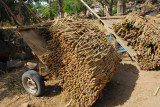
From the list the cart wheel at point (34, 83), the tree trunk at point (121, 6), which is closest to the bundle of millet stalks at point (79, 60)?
the cart wheel at point (34, 83)

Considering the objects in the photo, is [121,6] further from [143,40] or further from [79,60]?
[79,60]

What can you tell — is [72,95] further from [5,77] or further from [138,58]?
[5,77]

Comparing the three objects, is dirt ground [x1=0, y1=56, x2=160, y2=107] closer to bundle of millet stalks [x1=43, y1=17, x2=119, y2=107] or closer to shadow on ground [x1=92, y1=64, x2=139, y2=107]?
shadow on ground [x1=92, y1=64, x2=139, y2=107]

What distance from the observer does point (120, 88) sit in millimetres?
3686

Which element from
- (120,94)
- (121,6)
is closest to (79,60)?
(120,94)

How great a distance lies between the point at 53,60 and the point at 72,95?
945mm

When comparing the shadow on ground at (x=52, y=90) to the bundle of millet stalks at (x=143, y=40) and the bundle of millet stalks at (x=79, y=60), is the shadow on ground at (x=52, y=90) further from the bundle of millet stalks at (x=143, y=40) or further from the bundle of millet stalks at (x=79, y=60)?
the bundle of millet stalks at (x=143, y=40)

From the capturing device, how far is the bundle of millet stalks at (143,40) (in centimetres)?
423

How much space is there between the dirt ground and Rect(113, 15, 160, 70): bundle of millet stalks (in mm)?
363

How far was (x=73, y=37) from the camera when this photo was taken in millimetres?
2811

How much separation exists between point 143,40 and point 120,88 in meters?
1.87

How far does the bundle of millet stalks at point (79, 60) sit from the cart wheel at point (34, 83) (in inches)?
21.5

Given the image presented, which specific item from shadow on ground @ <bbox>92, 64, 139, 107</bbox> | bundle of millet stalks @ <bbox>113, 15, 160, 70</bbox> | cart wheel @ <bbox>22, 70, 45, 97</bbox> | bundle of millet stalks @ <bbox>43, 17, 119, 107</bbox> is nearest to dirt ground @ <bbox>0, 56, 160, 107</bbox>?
shadow on ground @ <bbox>92, 64, 139, 107</bbox>

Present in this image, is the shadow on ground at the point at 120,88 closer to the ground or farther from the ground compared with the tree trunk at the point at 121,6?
closer to the ground
